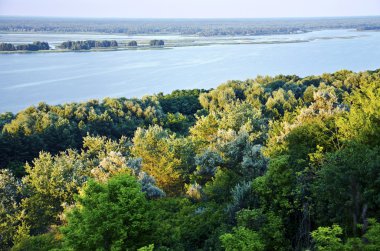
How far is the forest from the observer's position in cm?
1503

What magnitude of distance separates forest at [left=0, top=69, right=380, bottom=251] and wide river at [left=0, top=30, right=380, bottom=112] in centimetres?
5348

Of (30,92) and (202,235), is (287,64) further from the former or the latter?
(202,235)

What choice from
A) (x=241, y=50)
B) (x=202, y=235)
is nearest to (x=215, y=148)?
(x=202, y=235)

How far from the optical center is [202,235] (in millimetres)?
20375

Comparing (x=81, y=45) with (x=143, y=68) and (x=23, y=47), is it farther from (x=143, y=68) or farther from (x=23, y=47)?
(x=143, y=68)

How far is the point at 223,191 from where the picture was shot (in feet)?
80.0

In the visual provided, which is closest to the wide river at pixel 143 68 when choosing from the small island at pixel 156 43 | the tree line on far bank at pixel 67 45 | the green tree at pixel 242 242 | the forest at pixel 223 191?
the tree line on far bank at pixel 67 45

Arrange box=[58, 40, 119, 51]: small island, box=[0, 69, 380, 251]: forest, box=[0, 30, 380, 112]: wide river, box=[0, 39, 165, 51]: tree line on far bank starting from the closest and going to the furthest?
box=[0, 69, 380, 251]: forest → box=[0, 30, 380, 112]: wide river → box=[0, 39, 165, 51]: tree line on far bank → box=[58, 40, 119, 51]: small island

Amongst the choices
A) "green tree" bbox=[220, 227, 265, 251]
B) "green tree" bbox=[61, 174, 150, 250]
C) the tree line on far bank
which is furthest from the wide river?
"green tree" bbox=[220, 227, 265, 251]

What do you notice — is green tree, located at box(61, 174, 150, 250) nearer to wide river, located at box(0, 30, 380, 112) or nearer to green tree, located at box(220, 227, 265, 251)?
green tree, located at box(220, 227, 265, 251)

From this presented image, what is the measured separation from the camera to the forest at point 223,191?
592 inches

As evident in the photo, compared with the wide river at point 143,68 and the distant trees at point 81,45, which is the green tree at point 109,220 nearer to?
the wide river at point 143,68

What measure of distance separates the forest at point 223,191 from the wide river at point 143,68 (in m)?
53.5

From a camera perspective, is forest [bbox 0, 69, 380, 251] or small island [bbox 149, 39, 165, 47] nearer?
forest [bbox 0, 69, 380, 251]
